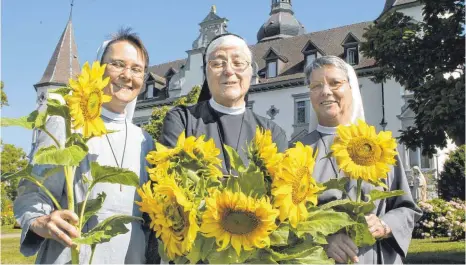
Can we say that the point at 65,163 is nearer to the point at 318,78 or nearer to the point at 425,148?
the point at 318,78

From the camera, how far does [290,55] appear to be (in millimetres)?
36625

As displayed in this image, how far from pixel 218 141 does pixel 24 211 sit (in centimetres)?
90

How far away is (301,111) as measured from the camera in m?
33.4

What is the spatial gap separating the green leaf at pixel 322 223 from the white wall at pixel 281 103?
104ft

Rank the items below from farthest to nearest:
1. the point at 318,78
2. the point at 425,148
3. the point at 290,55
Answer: the point at 290,55, the point at 425,148, the point at 318,78

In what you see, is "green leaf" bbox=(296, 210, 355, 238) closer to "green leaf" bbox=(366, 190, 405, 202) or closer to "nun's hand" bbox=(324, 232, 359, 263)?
"green leaf" bbox=(366, 190, 405, 202)

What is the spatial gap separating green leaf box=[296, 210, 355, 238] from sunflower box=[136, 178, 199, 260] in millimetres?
307

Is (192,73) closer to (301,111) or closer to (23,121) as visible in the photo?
(301,111)

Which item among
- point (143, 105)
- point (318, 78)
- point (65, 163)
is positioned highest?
point (143, 105)

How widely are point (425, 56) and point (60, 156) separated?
1233 cm

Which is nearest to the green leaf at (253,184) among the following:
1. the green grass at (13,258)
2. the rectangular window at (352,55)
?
the green grass at (13,258)

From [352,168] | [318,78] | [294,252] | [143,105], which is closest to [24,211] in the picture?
[294,252]

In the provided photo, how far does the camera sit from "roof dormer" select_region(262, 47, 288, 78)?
35281mm

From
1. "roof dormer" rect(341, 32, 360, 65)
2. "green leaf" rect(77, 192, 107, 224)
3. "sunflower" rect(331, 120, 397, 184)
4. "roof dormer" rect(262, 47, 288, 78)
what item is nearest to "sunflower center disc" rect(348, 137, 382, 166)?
"sunflower" rect(331, 120, 397, 184)
